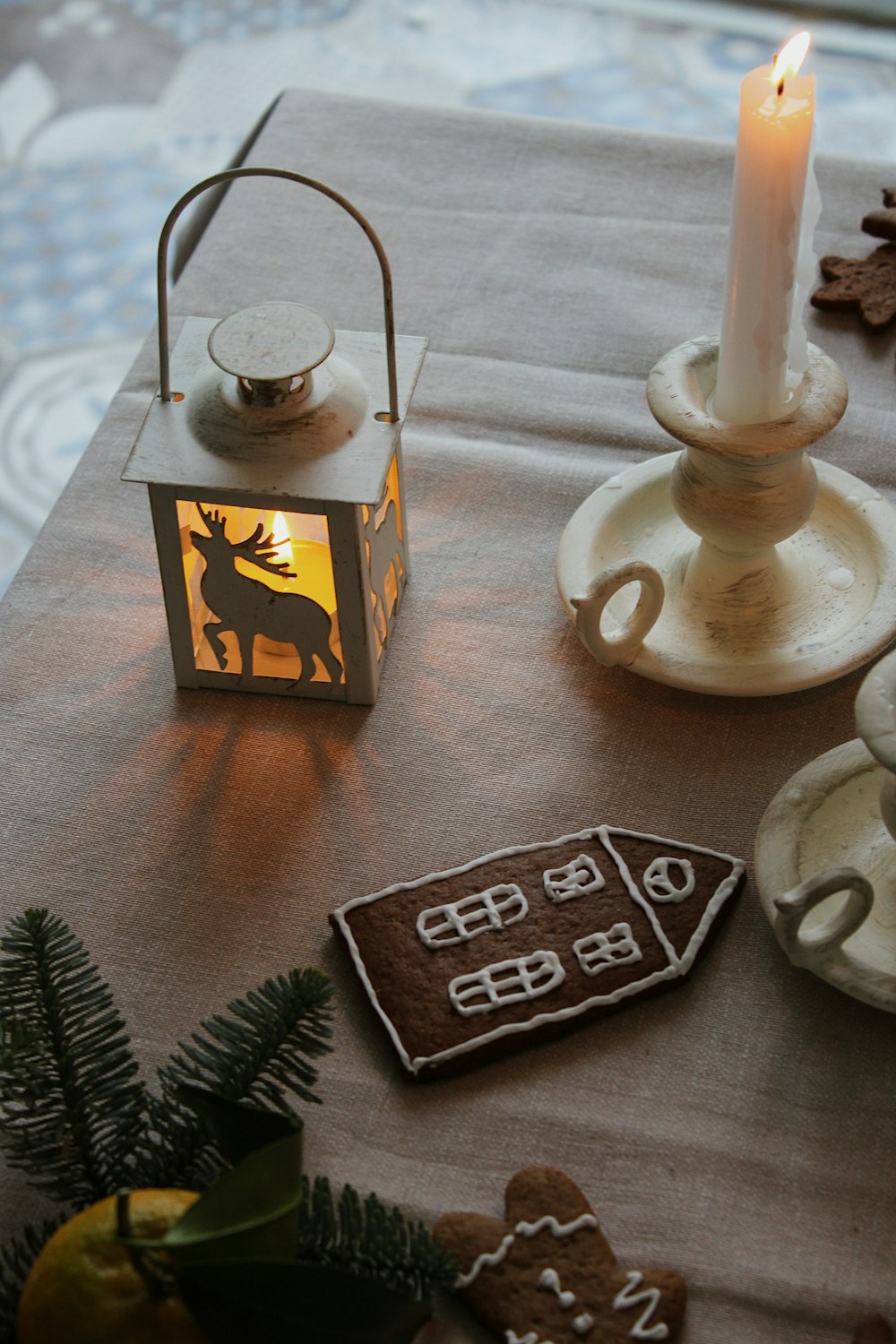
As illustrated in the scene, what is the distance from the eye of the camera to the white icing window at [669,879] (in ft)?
2.96

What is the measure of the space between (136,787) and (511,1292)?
1.41 feet

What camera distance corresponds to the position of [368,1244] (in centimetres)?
71

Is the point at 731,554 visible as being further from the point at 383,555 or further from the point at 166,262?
the point at 166,262

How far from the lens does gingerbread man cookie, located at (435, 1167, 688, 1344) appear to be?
729 millimetres

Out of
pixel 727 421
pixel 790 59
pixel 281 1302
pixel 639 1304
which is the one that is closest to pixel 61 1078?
pixel 281 1302

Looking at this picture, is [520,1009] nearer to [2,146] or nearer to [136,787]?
[136,787]

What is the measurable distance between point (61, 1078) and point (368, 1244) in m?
0.18

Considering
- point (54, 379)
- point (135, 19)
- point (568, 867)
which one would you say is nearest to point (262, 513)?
point (568, 867)

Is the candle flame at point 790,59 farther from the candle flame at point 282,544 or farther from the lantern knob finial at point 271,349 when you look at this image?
the candle flame at point 282,544

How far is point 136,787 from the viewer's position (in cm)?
100

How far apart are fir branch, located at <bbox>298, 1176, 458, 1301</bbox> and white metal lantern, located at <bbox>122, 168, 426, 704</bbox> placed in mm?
404

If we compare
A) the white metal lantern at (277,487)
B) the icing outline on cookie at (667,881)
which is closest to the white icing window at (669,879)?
the icing outline on cookie at (667,881)

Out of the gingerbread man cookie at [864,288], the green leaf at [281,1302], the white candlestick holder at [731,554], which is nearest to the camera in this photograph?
the green leaf at [281,1302]

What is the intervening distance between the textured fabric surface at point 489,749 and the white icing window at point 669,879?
0.04m
